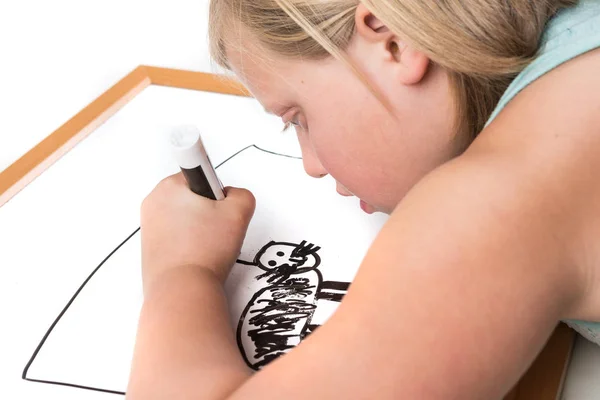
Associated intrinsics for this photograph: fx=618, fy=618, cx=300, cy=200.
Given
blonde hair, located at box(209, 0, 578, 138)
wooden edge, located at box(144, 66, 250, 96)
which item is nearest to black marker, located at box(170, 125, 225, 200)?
blonde hair, located at box(209, 0, 578, 138)

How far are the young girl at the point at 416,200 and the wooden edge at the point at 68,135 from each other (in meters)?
0.17

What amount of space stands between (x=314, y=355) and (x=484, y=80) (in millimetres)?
259

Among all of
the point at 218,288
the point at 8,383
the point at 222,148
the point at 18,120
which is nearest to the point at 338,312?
the point at 218,288

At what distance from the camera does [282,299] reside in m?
0.52

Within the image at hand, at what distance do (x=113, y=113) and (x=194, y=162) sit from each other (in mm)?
267

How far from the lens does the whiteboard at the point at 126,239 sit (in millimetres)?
497

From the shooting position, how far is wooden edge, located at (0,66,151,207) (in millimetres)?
674

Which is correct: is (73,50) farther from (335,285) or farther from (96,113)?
(335,285)

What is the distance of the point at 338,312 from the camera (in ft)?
1.16

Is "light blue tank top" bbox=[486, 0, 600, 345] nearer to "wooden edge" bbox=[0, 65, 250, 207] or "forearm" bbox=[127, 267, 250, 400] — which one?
"forearm" bbox=[127, 267, 250, 400]

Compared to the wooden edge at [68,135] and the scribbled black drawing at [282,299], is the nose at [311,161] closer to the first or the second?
the scribbled black drawing at [282,299]

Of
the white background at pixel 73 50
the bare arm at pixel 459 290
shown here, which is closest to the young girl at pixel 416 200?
the bare arm at pixel 459 290

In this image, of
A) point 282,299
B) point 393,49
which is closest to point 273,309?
point 282,299

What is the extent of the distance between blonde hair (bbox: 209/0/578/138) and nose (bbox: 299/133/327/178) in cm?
11
